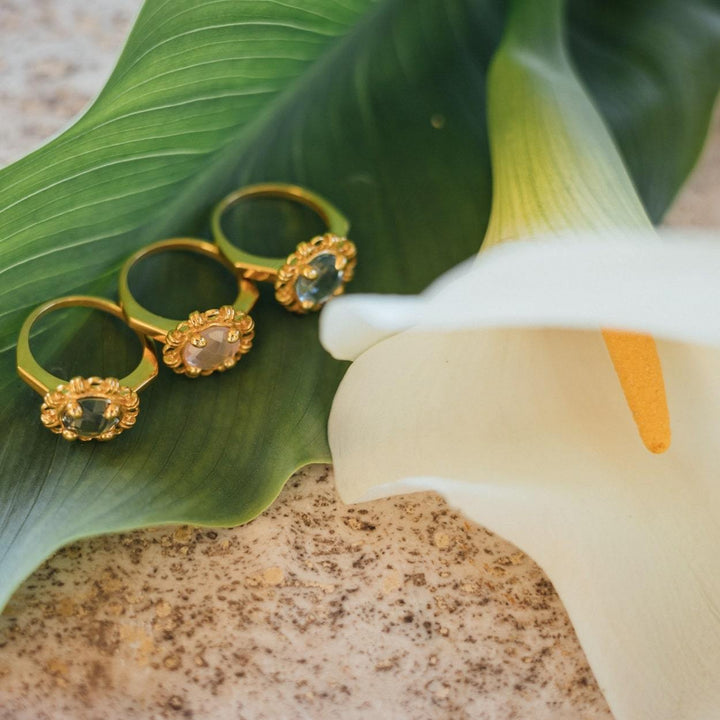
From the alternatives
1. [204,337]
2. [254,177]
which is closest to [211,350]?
[204,337]

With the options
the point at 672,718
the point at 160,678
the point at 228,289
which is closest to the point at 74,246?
the point at 228,289

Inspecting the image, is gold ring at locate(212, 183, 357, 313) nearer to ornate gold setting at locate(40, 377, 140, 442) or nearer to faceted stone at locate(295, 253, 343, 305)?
faceted stone at locate(295, 253, 343, 305)

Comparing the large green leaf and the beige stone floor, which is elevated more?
the large green leaf

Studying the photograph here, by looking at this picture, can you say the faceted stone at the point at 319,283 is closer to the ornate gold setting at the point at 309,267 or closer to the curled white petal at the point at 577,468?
the ornate gold setting at the point at 309,267

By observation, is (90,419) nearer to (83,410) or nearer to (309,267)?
(83,410)

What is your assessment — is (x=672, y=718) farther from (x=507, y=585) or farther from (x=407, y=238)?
(x=407, y=238)

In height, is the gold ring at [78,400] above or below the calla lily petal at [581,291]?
below

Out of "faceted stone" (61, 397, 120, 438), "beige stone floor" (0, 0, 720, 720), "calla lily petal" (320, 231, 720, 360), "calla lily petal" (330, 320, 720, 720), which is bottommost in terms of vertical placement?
"beige stone floor" (0, 0, 720, 720)

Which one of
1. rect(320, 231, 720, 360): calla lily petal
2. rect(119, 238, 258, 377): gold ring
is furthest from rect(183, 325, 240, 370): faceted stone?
rect(320, 231, 720, 360): calla lily petal

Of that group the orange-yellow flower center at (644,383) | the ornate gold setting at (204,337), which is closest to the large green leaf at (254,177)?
the ornate gold setting at (204,337)
